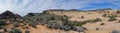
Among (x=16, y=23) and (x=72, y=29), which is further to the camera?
(x=72, y=29)

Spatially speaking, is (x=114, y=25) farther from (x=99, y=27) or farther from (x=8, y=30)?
(x=8, y=30)

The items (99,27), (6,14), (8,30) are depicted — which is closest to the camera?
(8,30)

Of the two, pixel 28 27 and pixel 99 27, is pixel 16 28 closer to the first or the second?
pixel 28 27

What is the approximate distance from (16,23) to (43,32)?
210 centimetres

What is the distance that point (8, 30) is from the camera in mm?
35031

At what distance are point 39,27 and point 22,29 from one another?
239 centimetres

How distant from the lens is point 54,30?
38.6 m

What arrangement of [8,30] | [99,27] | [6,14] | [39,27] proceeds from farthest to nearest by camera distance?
[99,27]
[6,14]
[39,27]
[8,30]

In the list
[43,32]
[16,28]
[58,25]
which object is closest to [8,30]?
[16,28]

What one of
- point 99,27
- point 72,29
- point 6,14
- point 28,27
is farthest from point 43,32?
point 99,27

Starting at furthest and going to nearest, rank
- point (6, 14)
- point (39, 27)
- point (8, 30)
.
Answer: point (6, 14), point (39, 27), point (8, 30)

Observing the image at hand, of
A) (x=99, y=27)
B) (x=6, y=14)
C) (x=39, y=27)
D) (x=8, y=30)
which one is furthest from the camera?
(x=99, y=27)

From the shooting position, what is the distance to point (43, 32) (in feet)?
120

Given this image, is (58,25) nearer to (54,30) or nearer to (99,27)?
(54,30)
